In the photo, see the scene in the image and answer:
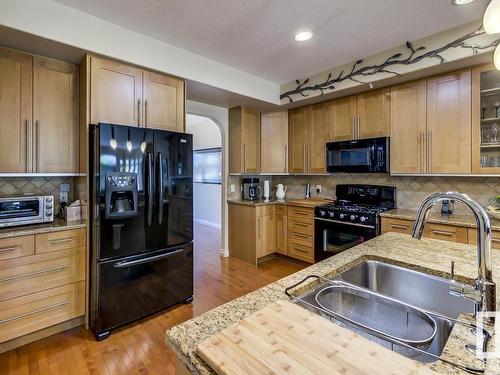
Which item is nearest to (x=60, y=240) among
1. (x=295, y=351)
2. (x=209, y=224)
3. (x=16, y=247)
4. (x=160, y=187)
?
(x=16, y=247)

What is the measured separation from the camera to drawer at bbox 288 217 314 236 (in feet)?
11.9

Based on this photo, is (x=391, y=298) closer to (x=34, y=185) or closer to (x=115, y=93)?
(x=115, y=93)

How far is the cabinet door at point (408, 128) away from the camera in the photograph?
113 inches

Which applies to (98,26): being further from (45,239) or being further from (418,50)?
(418,50)

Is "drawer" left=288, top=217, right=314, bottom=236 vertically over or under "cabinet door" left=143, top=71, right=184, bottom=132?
under

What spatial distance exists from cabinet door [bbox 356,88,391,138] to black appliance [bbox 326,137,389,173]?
0.11 m

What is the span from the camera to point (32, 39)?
1988mm

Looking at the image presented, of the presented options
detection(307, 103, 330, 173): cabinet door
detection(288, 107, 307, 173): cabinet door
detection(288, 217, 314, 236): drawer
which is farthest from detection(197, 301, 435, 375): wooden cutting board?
detection(288, 107, 307, 173): cabinet door

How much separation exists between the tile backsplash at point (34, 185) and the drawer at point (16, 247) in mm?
650

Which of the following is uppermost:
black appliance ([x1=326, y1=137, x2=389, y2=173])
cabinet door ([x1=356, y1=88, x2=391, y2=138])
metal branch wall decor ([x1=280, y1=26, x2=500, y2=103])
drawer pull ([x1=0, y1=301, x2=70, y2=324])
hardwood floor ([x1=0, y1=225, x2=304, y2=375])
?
metal branch wall decor ([x1=280, y1=26, x2=500, y2=103])

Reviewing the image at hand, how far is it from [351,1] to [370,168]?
1.87m

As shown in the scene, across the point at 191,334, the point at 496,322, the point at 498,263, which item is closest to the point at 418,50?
the point at 498,263

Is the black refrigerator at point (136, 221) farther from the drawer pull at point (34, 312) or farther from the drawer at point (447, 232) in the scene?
the drawer at point (447, 232)

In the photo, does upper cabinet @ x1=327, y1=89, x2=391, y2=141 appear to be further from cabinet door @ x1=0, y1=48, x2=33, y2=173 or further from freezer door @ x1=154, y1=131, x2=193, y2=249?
cabinet door @ x1=0, y1=48, x2=33, y2=173
